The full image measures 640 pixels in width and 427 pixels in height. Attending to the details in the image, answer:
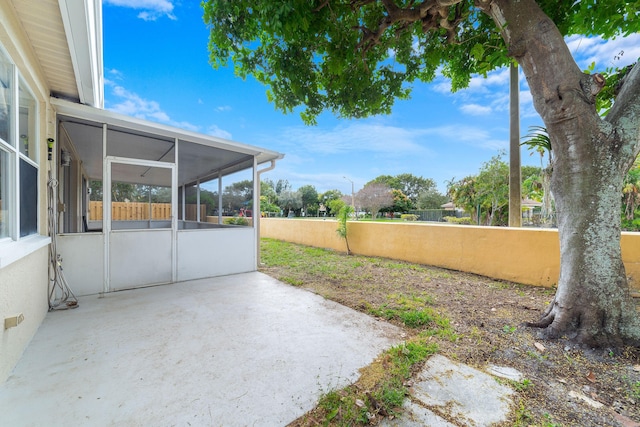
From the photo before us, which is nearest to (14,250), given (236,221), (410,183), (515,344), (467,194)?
(236,221)

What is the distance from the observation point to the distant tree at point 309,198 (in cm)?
4112

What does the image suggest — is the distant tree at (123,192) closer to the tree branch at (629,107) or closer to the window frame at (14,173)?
the window frame at (14,173)

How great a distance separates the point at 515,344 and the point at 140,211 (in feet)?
24.7

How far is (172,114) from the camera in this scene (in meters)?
17.1

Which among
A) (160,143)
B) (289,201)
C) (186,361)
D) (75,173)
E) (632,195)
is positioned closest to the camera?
(186,361)

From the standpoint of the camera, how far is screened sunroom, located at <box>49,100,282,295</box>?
379cm

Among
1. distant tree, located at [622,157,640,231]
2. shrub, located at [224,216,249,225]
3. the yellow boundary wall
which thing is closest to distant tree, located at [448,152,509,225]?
distant tree, located at [622,157,640,231]

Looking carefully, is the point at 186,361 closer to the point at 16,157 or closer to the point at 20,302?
the point at 20,302

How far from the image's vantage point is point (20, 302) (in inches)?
88.0

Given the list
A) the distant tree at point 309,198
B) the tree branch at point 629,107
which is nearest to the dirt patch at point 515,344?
the tree branch at point 629,107

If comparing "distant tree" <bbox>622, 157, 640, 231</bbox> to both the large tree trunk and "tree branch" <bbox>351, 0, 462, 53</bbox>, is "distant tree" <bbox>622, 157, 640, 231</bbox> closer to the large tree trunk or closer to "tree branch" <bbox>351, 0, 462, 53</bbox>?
the large tree trunk

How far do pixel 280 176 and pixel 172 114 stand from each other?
28.7 m

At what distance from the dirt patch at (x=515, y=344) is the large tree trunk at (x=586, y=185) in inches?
11.8

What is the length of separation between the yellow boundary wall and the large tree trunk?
208cm
